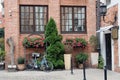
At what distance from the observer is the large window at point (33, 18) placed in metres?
21.8

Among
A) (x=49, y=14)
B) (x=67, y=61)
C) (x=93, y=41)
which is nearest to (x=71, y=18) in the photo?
(x=49, y=14)

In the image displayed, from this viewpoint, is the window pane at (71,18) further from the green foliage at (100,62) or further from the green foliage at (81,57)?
the green foliage at (100,62)

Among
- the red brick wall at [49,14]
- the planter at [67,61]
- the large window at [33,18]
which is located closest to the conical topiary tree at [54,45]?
the planter at [67,61]

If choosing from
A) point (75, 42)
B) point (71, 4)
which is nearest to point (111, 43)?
point (75, 42)

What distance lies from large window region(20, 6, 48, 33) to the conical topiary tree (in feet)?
4.13

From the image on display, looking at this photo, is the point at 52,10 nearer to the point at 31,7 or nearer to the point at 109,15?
the point at 31,7

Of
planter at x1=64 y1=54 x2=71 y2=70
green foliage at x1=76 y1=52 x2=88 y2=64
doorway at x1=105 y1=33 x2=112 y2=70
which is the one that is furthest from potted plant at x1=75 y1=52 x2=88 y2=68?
doorway at x1=105 y1=33 x2=112 y2=70

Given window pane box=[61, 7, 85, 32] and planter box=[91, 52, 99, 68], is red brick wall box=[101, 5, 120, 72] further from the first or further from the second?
window pane box=[61, 7, 85, 32]

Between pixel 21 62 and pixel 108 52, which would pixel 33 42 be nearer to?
pixel 21 62

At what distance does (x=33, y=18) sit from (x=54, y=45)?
2.64 metres

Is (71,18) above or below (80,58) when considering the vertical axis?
above

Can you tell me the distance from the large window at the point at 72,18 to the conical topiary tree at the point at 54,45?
5.07 ft

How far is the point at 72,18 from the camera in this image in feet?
73.3

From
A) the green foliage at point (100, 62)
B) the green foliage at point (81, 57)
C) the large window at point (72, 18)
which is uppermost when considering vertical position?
the large window at point (72, 18)
